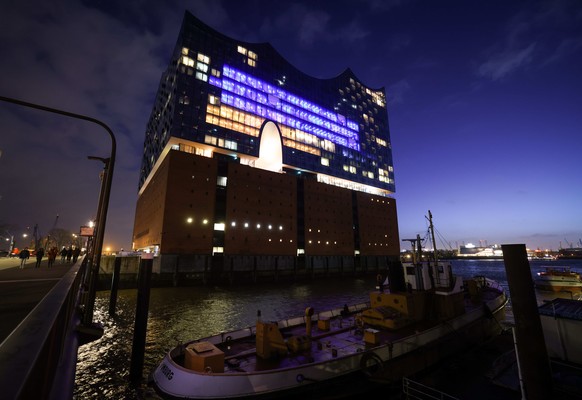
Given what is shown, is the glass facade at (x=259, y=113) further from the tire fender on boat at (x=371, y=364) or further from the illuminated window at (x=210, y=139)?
the tire fender on boat at (x=371, y=364)

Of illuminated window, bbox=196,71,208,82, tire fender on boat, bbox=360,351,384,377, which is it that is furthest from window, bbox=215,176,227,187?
tire fender on boat, bbox=360,351,384,377

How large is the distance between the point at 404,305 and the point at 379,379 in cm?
495

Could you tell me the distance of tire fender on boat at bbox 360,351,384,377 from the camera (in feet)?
39.3

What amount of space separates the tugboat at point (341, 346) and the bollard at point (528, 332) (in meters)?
4.90

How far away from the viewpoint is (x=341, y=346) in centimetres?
1356

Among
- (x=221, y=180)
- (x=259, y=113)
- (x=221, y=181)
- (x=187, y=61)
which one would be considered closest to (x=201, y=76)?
(x=187, y=61)

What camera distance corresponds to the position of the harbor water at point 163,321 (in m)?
13.4

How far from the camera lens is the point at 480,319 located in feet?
64.1

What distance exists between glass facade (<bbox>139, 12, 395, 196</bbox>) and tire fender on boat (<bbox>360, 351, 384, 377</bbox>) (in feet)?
183

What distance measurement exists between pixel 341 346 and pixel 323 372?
2633 millimetres

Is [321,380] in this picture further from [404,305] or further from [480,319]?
[480,319]

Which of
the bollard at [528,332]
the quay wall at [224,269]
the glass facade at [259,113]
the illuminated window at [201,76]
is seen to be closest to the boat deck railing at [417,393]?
the bollard at [528,332]

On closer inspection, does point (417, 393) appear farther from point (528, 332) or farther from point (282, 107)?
point (282, 107)

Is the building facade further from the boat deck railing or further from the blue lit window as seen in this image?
the boat deck railing
